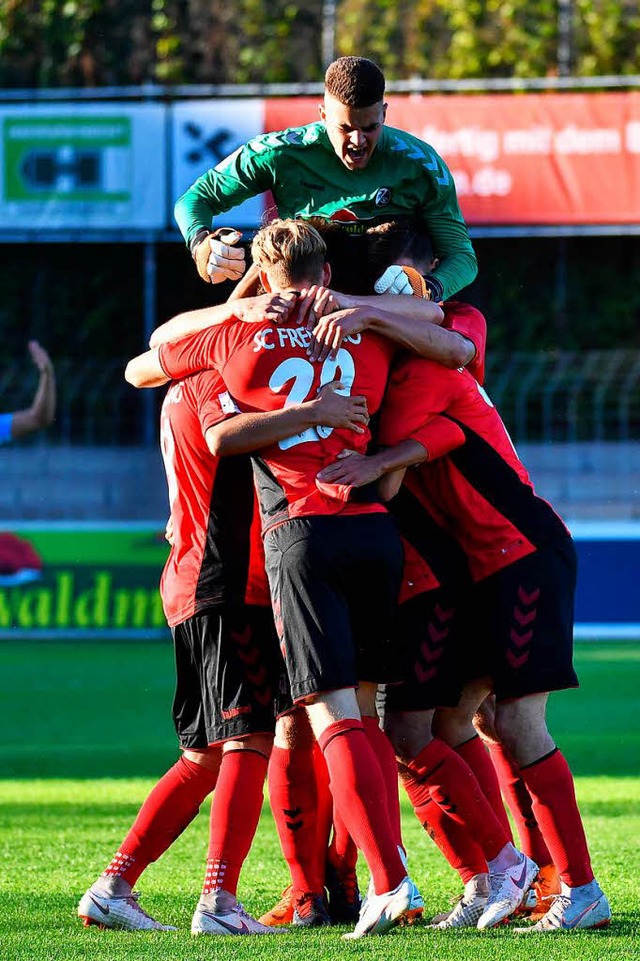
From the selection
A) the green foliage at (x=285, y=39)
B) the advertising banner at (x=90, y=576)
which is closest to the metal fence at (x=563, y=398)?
the advertising banner at (x=90, y=576)

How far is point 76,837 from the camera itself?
18.4 feet

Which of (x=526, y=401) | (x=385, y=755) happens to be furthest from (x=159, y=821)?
(x=526, y=401)

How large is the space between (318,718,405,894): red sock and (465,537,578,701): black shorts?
56 cm

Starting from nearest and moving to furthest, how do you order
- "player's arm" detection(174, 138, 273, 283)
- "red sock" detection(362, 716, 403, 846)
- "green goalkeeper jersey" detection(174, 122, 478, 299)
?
1. "red sock" detection(362, 716, 403, 846)
2. "player's arm" detection(174, 138, 273, 283)
3. "green goalkeeper jersey" detection(174, 122, 478, 299)

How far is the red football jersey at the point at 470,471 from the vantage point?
412 cm

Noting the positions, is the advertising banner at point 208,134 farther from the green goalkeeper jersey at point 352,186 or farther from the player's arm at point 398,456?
the player's arm at point 398,456

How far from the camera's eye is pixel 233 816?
3.96 metres

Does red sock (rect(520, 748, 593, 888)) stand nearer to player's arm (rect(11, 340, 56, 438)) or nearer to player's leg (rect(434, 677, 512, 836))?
player's leg (rect(434, 677, 512, 836))

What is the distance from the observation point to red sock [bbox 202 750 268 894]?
3.93m

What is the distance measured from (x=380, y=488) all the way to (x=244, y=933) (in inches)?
49.6

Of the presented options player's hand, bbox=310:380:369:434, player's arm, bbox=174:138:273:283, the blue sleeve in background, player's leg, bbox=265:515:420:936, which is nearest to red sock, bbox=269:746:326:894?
player's leg, bbox=265:515:420:936

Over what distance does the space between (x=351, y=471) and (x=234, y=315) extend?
610 millimetres

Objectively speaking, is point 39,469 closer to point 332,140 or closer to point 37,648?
point 37,648

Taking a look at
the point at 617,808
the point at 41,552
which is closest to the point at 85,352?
the point at 41,552
